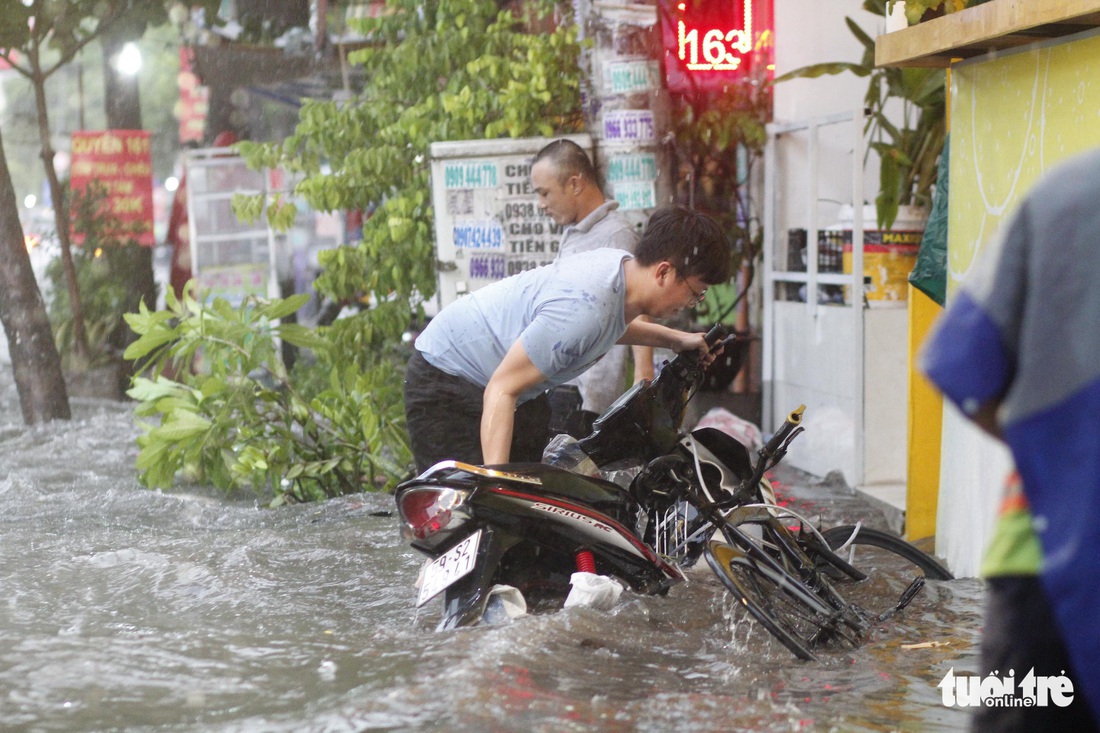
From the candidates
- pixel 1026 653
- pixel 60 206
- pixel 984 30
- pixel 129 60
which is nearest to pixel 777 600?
pixel 1026 653

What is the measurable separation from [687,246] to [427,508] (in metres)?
1.21

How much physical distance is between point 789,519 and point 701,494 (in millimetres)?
532

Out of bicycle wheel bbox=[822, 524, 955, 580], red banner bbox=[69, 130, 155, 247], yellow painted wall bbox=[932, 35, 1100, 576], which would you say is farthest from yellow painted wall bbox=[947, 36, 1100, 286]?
red banner bbox=[69, 130, 155, 247]

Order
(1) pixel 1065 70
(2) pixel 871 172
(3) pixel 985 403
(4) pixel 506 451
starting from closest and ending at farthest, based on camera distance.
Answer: (3) pixel 985 403, (4) pixel 506 451, (1) pixel 1065 70, (2) pixel 871 172

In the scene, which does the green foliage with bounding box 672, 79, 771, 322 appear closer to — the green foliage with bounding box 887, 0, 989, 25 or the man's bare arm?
the green foliage with bounding box 887, 0, 989, 25

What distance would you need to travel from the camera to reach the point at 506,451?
4008 mm

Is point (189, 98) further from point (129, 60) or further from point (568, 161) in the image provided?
point (568, 161)

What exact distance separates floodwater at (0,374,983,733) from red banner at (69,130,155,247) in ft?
16.9

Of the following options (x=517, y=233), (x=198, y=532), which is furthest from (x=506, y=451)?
(x=517, y=233)

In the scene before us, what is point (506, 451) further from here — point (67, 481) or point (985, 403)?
point (67, 481)

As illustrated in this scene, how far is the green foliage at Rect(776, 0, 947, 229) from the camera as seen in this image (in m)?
7.01

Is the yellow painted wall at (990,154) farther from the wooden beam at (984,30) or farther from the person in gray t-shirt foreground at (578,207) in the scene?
the person in gray t-shirt foreground at (578,207)

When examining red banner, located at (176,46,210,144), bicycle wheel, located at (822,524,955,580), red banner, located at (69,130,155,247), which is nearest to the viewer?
bicycle wheel, located at (822,524,955,580)

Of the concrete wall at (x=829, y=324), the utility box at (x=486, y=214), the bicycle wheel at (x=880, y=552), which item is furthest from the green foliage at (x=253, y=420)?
the bicycle wheel at (x=880, y=552)
